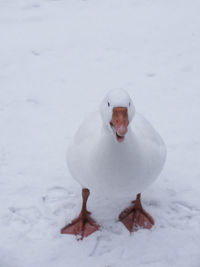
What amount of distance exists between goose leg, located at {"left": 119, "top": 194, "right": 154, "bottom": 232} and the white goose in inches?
12.6

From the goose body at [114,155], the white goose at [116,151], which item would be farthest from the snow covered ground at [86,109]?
the goose body at [114,155]

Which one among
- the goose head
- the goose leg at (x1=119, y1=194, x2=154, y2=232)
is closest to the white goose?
the goose head

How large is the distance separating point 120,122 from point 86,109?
2099mm

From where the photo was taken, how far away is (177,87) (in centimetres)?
464

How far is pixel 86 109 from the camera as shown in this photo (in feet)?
14.4

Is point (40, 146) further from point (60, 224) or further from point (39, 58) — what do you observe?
point (39, 58)

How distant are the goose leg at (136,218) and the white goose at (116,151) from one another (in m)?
0.32

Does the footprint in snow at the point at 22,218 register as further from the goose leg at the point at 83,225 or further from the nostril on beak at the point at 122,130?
the nostril on beak at the point at 122,130

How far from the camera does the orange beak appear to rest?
2.30 metres

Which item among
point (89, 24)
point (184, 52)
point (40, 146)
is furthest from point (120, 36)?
point (40, 146)

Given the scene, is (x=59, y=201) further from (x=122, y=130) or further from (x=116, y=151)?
(x=122, y=130)

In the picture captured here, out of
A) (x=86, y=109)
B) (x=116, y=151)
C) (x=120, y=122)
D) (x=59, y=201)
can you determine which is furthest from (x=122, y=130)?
(x=86, y=109)

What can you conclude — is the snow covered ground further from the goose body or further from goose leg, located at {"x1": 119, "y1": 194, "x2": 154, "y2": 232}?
the goose body

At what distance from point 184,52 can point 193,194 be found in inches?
92.2
